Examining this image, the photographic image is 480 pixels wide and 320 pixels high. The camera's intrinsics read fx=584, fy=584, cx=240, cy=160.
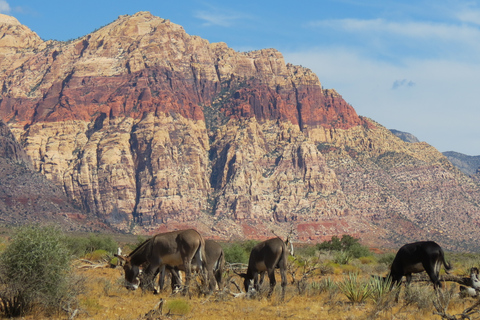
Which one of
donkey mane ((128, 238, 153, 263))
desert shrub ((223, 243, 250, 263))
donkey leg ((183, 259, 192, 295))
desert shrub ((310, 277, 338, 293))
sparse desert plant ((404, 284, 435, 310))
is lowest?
desert shrub ((223, 243, 250, 263))

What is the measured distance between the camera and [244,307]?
15414 millimetres

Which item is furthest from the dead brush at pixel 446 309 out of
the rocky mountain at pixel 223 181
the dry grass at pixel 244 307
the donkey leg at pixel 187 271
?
the rocky mountain at pixel 223 181

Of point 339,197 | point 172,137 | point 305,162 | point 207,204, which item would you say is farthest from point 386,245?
point 172,137

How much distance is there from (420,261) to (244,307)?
5197mm

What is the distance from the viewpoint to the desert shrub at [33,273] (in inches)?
549

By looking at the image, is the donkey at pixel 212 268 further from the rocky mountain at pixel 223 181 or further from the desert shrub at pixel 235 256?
the rocky mountain at pixel 223 181

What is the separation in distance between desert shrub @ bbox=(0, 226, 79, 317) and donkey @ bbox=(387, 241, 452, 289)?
30.1 feet

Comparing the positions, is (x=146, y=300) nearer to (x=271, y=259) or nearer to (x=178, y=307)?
(x=178, y=307)

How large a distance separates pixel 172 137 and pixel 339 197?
5702 cm

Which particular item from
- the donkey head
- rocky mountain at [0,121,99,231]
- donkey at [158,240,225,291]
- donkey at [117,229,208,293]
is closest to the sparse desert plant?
donkey at [158,240,225,291]

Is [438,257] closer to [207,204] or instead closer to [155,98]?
[207,204]

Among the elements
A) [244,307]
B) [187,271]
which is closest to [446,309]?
[244,307]

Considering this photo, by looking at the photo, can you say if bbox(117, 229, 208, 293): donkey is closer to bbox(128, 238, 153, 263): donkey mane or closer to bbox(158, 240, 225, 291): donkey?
bbox(128, 238, 153, 263): donkey mane

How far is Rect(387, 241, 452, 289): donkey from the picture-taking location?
Answer: 52.6 ft
